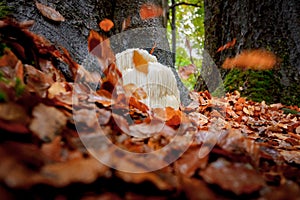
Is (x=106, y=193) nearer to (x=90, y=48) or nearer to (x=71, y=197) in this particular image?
(x=71, y=197)

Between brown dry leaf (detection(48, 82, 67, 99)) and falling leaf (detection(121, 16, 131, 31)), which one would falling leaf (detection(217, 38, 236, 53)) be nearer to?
falling leaf (detection(121, 16, 131, 31))

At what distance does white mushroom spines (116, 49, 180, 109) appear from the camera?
5.20ft

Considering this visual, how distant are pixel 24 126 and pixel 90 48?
3.65 feet

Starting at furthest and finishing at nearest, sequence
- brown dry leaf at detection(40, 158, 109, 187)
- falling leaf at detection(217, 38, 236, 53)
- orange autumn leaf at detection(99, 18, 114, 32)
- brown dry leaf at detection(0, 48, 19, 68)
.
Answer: falling leaf at detection(217, 38, 236, 53) < orange autumn leaf at detection(99, 18, 114, 32) < brown dry leaf at detection(0, 48, 19, 68) < brown dry leaf at detection(40, 158, 109, 187)

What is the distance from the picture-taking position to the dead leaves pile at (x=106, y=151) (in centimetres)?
53

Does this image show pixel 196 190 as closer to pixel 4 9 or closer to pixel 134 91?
pixel 134 91

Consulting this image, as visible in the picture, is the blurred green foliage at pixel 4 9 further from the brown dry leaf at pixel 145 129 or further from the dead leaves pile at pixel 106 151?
the brown dry leaf at pixel 145 129

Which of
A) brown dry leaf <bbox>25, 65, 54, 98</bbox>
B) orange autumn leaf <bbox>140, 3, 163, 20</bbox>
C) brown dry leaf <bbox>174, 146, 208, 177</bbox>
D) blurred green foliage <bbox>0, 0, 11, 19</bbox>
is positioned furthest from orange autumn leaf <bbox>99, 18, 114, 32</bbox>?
brown dry leaf <bbox>174, 146, 208, 177</bbox>

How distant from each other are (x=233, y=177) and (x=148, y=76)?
103cm

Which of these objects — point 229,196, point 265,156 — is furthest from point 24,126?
point 265,156

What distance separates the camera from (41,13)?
152 cm

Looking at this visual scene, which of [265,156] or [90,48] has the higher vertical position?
[90,48]

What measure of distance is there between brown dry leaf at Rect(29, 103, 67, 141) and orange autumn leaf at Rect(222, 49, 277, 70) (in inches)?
114

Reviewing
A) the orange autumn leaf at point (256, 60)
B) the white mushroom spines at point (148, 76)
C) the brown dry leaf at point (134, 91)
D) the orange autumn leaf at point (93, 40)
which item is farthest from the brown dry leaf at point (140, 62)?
the orange autumn leaf at point (256, 60)
